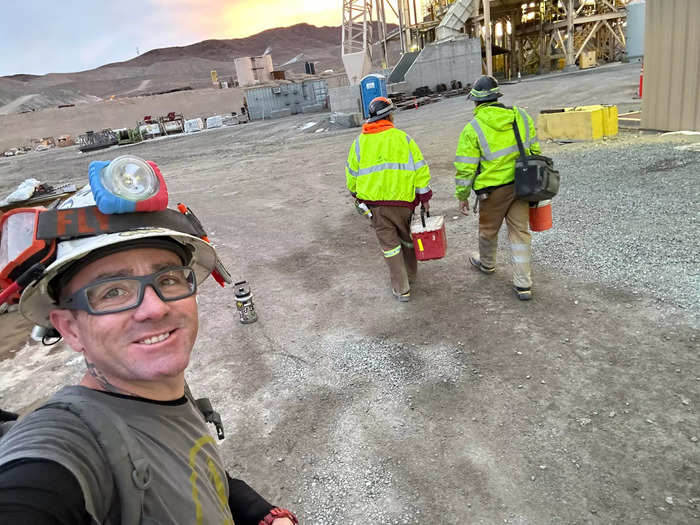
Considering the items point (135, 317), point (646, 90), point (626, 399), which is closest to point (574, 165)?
point (646, 90)

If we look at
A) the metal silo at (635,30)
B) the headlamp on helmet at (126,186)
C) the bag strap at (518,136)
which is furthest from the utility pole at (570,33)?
the headlamp on helmet at (126,186)

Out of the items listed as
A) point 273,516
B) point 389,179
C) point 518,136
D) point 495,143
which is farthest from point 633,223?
point 273,516

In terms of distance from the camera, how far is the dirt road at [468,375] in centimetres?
267

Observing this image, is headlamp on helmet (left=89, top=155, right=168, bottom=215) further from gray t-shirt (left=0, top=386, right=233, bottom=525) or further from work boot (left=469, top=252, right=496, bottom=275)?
work boot (left=469, top=252, right=496, bottom=275)

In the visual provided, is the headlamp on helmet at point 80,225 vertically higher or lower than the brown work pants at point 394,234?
higher

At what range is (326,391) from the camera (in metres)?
3.77

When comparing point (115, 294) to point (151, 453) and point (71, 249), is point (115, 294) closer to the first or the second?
point (71, 249)

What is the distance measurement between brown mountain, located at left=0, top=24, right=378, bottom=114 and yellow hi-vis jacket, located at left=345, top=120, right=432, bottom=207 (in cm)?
7146

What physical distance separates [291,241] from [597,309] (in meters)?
4.81

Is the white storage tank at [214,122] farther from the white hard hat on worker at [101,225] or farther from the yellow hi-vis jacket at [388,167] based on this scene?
the white hard hat on worker at [101,225]

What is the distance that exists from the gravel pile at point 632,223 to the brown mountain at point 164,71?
72.0 m

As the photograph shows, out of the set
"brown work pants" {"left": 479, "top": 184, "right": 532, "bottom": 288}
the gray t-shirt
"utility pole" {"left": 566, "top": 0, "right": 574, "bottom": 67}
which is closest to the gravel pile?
"brown work pants" {"left": 479, "top": 184, "right": 532, "bottom": 288}

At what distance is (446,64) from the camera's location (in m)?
27.9

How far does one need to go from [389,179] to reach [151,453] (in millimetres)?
3940
